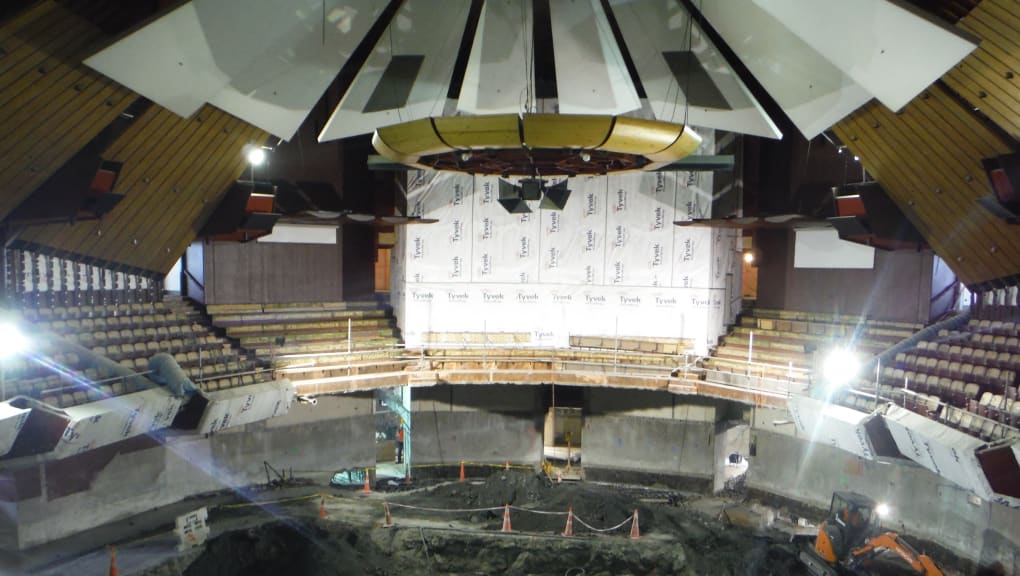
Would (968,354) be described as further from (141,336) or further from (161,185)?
(141,336)

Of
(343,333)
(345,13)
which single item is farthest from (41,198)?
(343,333)

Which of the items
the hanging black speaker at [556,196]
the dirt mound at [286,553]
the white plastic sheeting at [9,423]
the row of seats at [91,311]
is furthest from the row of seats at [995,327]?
the row of seats at [91,311]

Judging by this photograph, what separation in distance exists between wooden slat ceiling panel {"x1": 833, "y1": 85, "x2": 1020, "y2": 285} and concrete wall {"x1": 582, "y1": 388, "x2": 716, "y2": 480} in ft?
21.2

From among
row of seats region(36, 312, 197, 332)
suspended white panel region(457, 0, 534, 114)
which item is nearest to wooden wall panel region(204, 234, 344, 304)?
row of seats region(36, 312, 197, 332)

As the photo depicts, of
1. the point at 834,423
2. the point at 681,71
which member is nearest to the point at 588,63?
the point at 681,71

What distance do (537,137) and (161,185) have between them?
25.9ft

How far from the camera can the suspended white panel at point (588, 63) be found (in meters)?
11.1

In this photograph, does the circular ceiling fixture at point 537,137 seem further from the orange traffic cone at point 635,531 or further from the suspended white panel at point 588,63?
the orange traffic cone at point 635,531

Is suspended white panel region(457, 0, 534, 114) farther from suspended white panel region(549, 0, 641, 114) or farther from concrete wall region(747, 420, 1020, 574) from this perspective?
concrete wall region(747, 420, 1020, 574)

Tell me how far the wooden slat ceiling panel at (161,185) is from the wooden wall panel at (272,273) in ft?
6.27

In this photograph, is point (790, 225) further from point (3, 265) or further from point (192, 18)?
point (3, 265)

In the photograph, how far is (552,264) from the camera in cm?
1592

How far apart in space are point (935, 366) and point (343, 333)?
12346 millimetres

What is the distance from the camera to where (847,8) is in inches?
325
